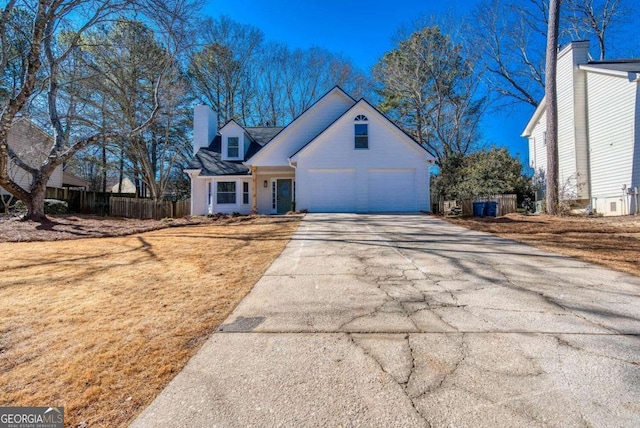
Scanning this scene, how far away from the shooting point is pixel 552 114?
43.4ft

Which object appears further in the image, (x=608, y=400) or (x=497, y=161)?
(x=497, y=161)

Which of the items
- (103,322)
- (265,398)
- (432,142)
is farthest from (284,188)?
(265,398)

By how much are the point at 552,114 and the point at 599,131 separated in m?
3.19

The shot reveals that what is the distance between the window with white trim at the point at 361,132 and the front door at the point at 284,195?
14.6 feet

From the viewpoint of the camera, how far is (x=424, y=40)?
2233 cm

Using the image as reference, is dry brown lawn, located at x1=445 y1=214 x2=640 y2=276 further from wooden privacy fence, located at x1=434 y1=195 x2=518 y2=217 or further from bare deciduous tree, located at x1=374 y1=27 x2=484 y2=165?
bare deciduous tree, located at x1=374 y1=27 x2=484 y2=165

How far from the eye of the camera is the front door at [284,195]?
57.6 feet

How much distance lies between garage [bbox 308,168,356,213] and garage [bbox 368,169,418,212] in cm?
96

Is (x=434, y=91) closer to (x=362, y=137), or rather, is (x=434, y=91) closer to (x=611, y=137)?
(x=362, y=137)

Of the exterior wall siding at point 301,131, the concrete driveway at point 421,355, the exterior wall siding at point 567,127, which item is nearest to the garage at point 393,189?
the exterior wall siding at point 301,131

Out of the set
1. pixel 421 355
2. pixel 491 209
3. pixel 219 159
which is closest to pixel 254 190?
pixel 219 159

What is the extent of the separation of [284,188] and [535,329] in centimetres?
1565

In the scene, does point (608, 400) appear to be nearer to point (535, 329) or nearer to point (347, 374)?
point (535, 329)

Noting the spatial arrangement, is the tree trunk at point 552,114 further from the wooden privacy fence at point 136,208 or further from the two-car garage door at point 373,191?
the wooden privacy fence at point 136,208
